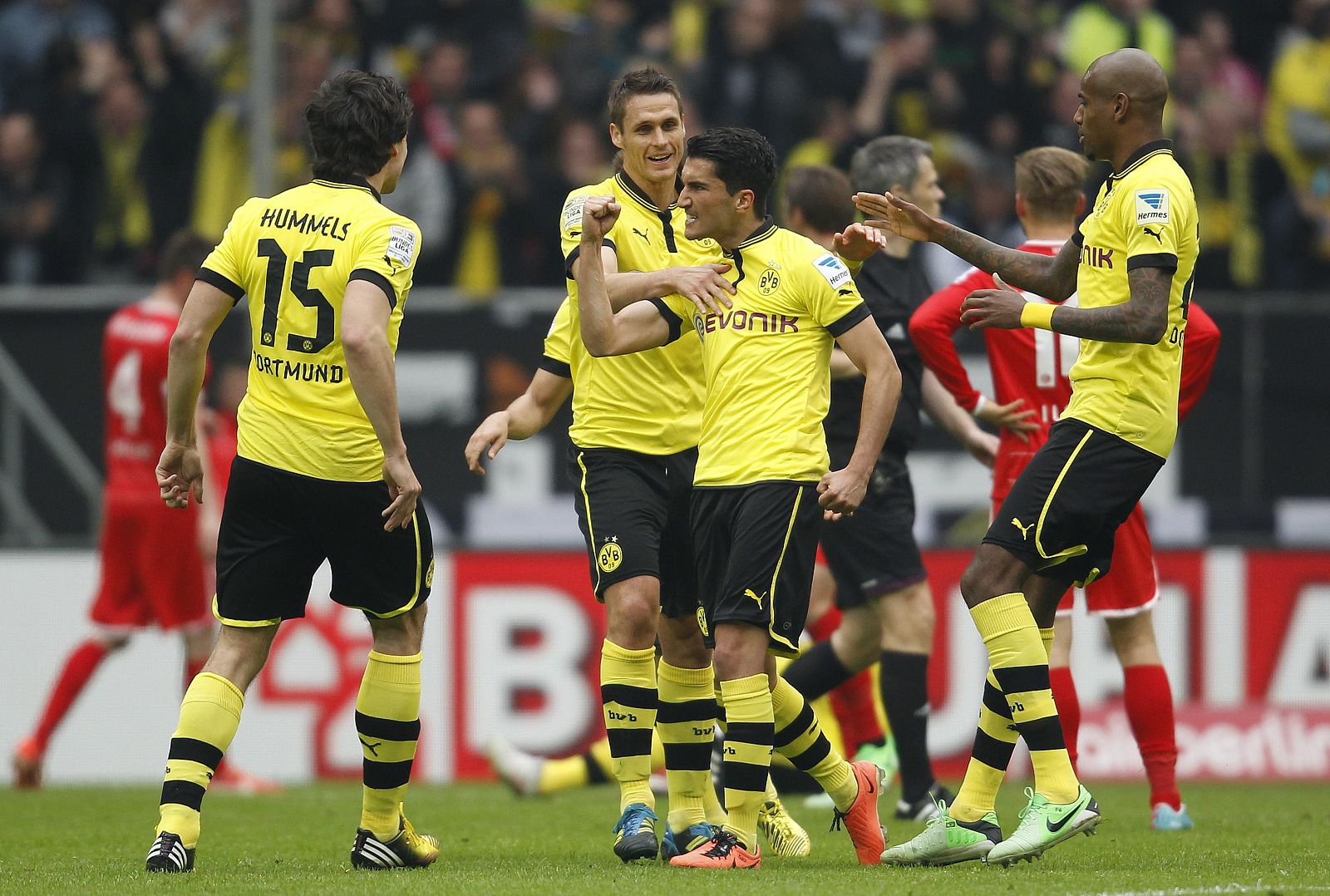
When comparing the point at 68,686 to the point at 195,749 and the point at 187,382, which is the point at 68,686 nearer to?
the point at 195,749

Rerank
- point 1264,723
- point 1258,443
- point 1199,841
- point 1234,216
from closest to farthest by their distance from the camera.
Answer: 1. point 1199,841
2. point 1264,723
3. point 1258,443
4. point 1234,216

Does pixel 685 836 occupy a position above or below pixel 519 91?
below

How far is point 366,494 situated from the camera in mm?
5543

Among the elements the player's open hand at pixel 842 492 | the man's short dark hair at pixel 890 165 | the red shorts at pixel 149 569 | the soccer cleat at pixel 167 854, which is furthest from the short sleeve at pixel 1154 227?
the red shorts at pixel 149 569

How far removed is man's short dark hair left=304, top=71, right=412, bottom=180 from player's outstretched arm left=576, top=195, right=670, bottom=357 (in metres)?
0.65

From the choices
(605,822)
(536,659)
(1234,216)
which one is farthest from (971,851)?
(1234,216)

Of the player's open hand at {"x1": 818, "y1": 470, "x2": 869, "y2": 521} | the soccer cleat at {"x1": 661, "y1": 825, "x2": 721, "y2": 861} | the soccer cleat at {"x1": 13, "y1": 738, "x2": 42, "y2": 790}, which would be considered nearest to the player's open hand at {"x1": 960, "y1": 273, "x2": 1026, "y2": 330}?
the player's open hand at {"x1": 818, "y1": 470, "x2": 869, "y2": 521}

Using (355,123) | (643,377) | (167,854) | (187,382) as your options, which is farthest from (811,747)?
(355,123)

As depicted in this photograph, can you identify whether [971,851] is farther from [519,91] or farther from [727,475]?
[519,91]

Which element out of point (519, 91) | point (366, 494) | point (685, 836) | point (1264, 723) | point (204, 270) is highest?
point (519, 91)

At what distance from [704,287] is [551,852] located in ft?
6.81

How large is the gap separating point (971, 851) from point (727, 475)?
1.37 meters

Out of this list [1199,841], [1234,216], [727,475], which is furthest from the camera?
[1234,216]

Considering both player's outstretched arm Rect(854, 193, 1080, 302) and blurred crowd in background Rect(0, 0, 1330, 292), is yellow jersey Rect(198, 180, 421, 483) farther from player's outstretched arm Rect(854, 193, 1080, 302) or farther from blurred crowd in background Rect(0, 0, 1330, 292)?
blurred crowd in background Rect(0, 0, 1330, 292)
